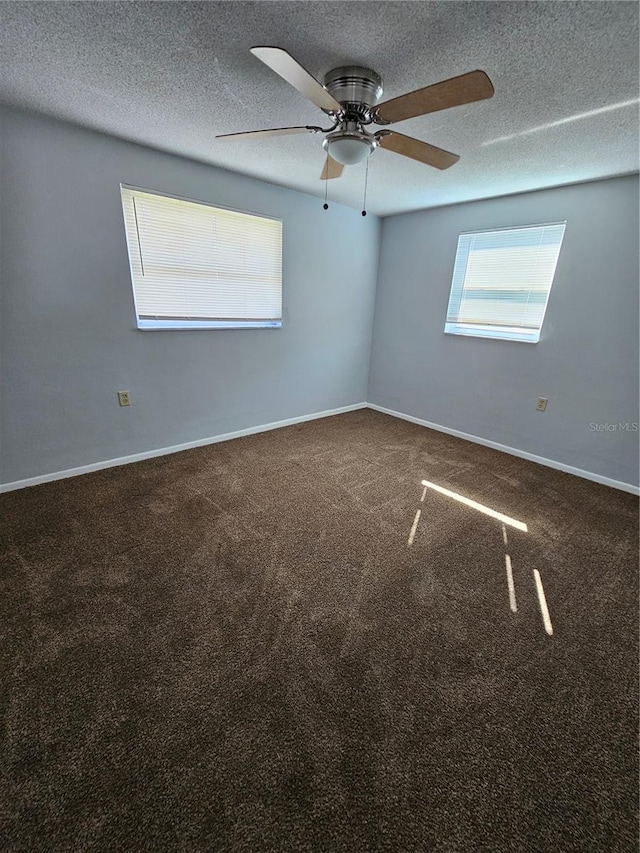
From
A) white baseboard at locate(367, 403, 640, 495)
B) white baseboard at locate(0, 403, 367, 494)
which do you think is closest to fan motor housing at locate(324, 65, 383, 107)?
white baseboard at locate(0, 403, 367, 494)

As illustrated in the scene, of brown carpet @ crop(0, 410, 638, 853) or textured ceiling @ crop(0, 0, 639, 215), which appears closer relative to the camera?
brown carpet @ crop(0, 410, 638, 853)

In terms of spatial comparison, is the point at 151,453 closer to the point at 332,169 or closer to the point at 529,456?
the point at 332,169

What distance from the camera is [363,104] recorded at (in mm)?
1512

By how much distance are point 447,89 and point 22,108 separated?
2321mm

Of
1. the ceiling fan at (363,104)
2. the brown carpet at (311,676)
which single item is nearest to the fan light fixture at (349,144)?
the ceiling fan at (363,104)

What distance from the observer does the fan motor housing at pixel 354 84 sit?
4.78ft

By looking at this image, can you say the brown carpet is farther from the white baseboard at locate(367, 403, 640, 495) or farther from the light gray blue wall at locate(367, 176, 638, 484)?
the light gray blue wall at locate(367, 176, 638, 484)

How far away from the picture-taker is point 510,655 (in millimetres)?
1425

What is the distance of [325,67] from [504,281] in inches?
93.5

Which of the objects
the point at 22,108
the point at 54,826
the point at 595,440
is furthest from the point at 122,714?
the point at 595,440

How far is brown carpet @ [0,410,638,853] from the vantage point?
3.14 feet

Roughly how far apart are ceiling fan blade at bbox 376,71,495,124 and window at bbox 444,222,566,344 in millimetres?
2123

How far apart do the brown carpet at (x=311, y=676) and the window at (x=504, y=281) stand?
1733 millimetres

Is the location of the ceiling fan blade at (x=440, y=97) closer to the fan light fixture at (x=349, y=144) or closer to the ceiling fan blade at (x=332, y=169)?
the fan light fixture at (x=349, y=144)
